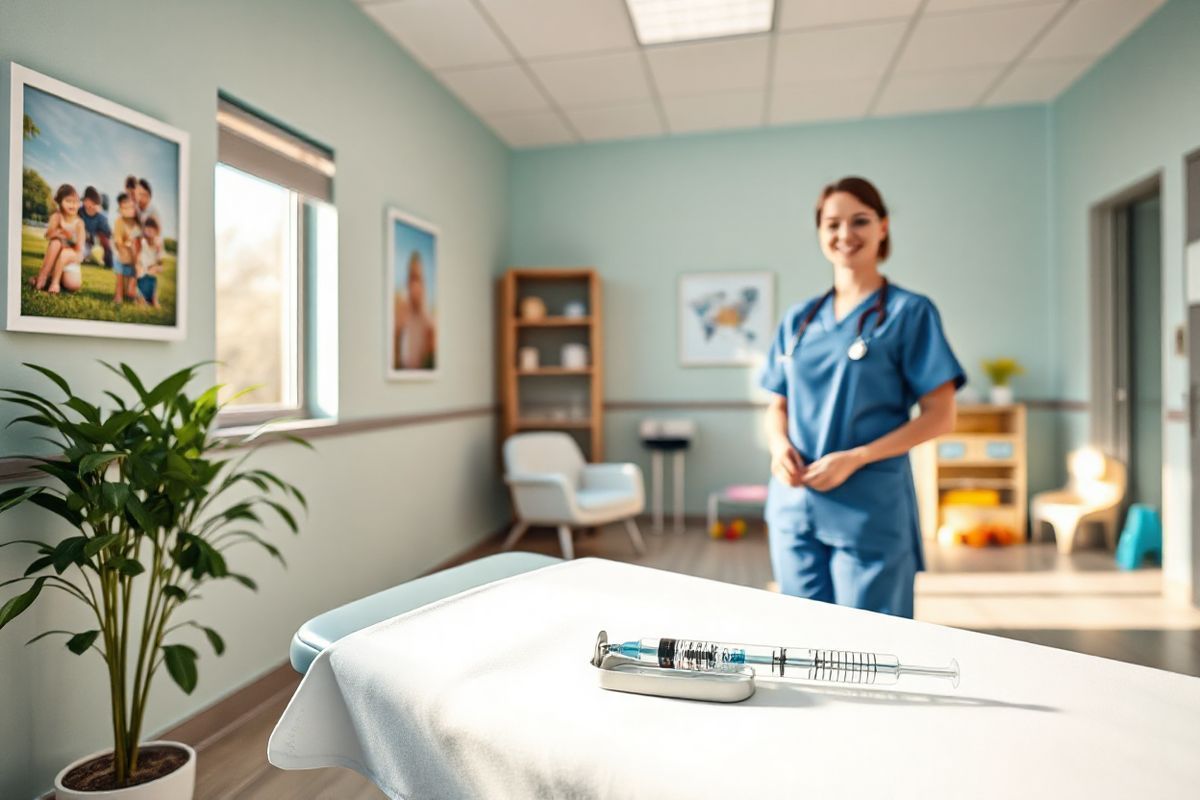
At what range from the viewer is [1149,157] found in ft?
13.1

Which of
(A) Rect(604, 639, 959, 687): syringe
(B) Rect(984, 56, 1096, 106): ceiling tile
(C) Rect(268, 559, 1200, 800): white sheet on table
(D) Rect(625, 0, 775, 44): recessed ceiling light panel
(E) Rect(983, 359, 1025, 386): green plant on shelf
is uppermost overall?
(B) Rect(984, 56, 1096, 106): ceiling tile

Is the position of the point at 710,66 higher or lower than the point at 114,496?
higher

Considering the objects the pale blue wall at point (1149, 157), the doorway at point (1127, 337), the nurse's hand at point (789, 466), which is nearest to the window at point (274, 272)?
the nurse's hand at point (789, 466)

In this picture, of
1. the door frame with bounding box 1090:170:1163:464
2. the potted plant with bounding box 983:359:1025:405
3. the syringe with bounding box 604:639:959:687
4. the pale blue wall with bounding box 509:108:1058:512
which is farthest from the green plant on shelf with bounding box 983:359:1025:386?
the syringe with bounding box 604:639:959:687

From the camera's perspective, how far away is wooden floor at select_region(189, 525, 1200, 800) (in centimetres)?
211

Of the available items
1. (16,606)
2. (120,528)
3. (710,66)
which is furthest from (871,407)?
(710,66)

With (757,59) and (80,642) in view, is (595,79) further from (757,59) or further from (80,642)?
(80,642)

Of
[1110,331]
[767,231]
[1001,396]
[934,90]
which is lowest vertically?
[1001,396]

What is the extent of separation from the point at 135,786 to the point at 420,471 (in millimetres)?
2489

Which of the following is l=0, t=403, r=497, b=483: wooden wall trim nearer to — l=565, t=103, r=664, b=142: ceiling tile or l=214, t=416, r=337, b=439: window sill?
l=214, t=416, r=337, b=439: window sill

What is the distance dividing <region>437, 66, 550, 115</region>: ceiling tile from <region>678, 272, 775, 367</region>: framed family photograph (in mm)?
1689

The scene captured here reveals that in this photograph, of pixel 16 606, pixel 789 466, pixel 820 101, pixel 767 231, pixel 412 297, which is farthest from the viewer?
pixel 767 231

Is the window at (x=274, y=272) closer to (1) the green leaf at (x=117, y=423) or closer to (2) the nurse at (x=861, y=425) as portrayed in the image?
(1) the green leaf at (x=117, y=423)

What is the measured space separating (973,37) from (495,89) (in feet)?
8.74
